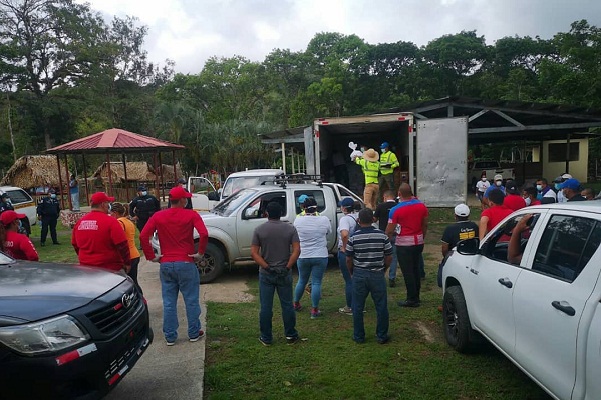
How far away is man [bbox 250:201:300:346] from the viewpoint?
4.86m

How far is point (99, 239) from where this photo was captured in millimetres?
4703

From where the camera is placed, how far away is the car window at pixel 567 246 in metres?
2.78

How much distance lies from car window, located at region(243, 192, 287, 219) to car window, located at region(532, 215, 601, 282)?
5.34 m

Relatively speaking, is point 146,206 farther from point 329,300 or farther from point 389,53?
point 389,53

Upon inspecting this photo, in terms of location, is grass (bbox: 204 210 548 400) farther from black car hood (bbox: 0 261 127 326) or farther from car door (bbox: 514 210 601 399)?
black car hood (bbox: 0 261 127 326)

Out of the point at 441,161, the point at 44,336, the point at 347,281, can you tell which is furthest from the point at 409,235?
the point at 441,161

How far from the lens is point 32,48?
29734 millimetres

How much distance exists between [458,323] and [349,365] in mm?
1212

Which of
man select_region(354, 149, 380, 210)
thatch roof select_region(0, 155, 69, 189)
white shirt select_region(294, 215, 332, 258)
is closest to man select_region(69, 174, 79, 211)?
thatch roof select_region(0, 155, 69, 189)

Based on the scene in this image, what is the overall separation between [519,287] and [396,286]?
13.6 ft

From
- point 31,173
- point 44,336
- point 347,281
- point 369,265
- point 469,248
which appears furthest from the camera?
point 31,173

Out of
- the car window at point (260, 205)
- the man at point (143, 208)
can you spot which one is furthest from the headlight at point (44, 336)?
the man at point (143, 208)

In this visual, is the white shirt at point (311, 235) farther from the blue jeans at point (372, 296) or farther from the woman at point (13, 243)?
the woman at point (13, 243)

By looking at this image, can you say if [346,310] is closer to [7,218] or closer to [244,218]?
[244,218]
